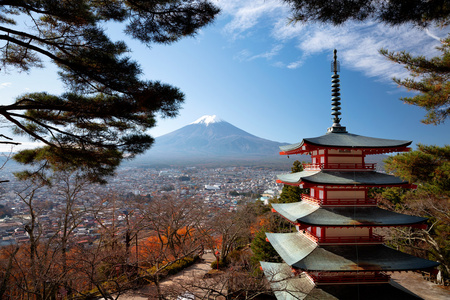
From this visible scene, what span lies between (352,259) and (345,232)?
75 cm

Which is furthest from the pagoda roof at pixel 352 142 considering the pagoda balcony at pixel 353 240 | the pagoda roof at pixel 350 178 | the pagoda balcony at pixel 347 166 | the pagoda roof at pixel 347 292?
the pagoda roof at pixel 347 292

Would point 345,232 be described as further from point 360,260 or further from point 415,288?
point 415,288

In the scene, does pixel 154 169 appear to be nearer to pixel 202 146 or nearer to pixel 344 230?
pixel 202 146

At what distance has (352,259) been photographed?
6.17 meters

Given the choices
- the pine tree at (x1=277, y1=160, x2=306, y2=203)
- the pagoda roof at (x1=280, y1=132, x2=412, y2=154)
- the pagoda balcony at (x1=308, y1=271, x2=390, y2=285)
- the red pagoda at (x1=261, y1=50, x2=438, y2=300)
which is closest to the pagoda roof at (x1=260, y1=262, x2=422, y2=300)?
the red pagoda at (x1=261, y1=50, x2=438, y2=300)

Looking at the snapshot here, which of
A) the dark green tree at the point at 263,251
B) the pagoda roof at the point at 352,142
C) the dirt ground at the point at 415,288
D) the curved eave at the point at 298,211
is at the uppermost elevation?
the pagoda roof at the point at 352,142

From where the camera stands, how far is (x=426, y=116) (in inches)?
279

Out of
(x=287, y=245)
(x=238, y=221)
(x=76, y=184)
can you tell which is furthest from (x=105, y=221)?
(x=287, y=245)

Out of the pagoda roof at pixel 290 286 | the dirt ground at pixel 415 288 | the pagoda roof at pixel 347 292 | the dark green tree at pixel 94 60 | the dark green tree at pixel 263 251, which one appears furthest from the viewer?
the dark green tree at pixel 263 251

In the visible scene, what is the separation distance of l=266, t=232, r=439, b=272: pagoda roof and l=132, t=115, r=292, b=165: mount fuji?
94.6 m

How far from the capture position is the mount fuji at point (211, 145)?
109938mm

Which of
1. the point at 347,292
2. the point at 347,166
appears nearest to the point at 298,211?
the point at 347,166

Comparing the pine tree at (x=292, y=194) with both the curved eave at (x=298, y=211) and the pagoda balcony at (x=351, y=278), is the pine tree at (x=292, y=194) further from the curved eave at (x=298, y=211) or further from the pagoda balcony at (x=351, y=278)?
the pagoda balcony at (x=351, y=278)

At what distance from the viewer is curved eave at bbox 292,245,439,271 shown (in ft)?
19.2
